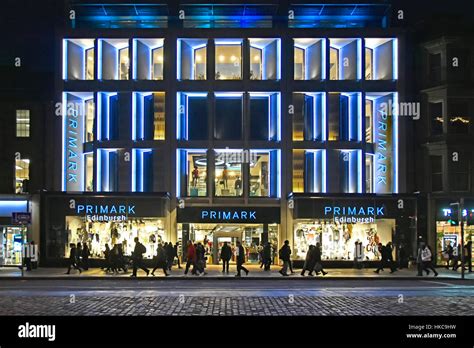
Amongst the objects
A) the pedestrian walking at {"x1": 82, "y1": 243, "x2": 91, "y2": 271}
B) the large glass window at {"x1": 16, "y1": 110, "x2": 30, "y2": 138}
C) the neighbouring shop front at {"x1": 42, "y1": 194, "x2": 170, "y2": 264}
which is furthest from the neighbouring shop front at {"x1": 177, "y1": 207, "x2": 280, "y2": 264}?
the large glass window at {"x1": 16, "y1": 110, "x2": 30, "y2": 138}

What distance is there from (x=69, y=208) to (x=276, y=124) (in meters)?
14.0

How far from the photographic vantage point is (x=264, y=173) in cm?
3866

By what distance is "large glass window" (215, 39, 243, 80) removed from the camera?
3894cm

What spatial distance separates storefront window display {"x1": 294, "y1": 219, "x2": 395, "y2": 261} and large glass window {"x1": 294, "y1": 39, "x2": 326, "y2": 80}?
9526 millimetres

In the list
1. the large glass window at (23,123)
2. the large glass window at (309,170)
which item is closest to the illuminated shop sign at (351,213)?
the large glass window at (309,170)

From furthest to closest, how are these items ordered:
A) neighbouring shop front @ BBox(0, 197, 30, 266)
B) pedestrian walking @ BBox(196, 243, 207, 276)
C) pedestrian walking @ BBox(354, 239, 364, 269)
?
neighbouring shop front @ BBox(0, 197, 30, 266)
pedestrian walking @ BBox(354, 239, 364, 269)
pedestrian walking @ BBox(196, 243, 207, 276)

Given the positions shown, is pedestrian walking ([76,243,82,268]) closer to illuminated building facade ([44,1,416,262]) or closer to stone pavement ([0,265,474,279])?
stone pavement ([0,265,474,279])

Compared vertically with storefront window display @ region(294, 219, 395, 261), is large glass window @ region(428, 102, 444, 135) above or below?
above

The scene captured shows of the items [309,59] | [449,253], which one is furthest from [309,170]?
[449,253]

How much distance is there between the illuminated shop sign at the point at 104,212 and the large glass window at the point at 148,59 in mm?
8547

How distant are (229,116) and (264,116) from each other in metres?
2.28

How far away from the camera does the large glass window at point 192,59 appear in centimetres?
3875

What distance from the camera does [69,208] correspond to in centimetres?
3653

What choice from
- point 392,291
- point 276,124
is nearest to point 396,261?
point 276,124
